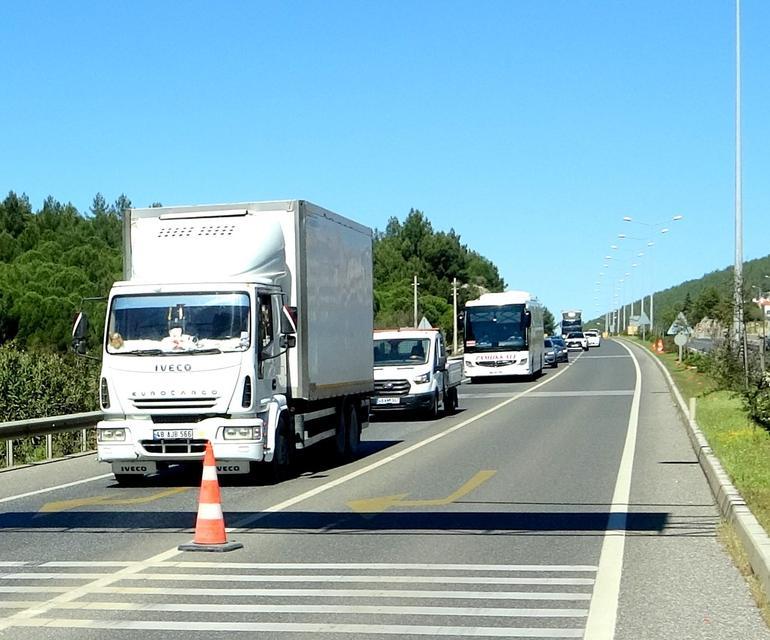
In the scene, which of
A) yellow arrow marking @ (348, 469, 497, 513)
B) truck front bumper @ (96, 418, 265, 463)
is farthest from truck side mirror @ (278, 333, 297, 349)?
yellow arrow marking @ (348, 469, 497, 513)

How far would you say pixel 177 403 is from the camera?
15.3 meters

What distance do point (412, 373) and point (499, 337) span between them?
2165 centimetres

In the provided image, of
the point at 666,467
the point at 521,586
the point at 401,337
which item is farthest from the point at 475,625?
the point at 401,337

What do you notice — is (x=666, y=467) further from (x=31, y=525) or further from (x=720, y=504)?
(x=31, y=525)

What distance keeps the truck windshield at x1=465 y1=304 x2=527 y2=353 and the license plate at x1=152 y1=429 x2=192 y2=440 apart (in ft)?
116

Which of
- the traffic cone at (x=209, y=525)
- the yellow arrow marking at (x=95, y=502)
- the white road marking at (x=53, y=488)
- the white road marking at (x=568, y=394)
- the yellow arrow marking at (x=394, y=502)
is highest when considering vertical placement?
the traffic cone at (x=209, y=525)

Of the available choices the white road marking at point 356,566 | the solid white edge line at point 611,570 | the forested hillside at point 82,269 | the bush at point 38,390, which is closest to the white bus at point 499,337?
the forested hillside at point 82,269

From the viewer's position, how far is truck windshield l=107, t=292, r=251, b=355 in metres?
15.4

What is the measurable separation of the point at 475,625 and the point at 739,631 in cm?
152

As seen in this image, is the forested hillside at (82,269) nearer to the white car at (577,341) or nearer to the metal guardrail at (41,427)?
the metal guardrail at (41,427)

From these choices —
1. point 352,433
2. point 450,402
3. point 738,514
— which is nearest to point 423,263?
point 450,402

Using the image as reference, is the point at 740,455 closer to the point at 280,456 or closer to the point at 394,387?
the point at 280,456

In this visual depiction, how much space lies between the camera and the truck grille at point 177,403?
50.0 ft

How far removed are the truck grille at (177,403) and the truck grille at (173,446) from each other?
1.37 ft
